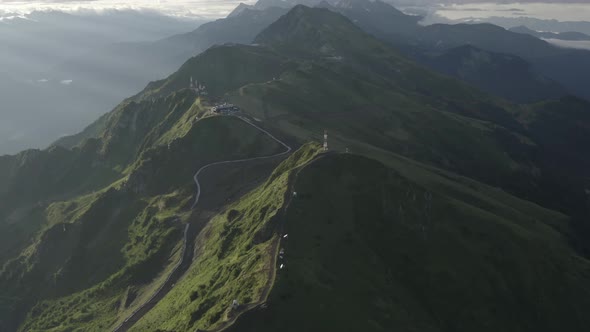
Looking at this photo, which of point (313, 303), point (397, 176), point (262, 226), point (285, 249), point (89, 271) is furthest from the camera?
point (89, 271)

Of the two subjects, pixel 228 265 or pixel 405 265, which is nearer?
pixel 228 265

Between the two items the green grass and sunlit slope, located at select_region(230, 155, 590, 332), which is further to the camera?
the green grass

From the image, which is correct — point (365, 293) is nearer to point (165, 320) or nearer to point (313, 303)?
point (313, 303)

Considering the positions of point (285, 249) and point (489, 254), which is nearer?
point (285, 249)

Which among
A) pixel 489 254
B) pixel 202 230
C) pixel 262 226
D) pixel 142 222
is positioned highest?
pixel 262 226

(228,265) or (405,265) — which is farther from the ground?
(228,265)

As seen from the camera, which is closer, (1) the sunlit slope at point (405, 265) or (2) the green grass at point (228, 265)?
(1) the sunlit slope at point (405, 265)

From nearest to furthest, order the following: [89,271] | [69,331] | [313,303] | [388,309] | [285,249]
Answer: [313,303]
[388,309]
[285,249]
[69,331]
[89,271]

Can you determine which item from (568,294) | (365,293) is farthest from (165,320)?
(568,294)
